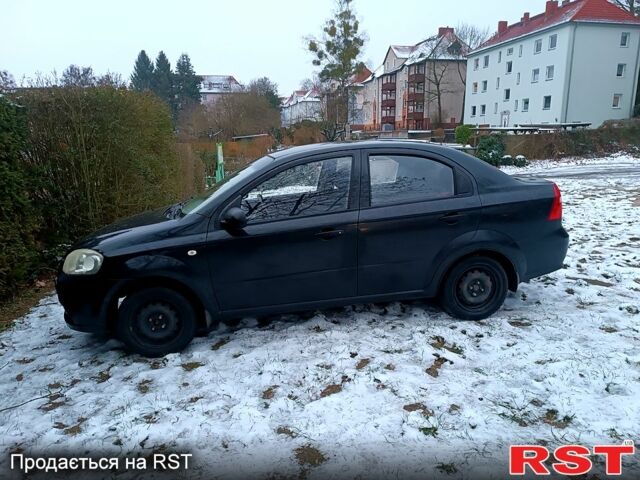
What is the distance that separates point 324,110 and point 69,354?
110ft

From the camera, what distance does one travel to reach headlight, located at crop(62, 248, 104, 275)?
11.6ft

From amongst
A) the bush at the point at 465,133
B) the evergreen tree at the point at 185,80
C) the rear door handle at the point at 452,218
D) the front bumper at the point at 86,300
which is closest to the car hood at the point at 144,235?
the front bumper at the point at 86,300

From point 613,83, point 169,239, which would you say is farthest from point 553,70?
point 169,239

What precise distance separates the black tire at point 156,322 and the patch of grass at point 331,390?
4.30ft

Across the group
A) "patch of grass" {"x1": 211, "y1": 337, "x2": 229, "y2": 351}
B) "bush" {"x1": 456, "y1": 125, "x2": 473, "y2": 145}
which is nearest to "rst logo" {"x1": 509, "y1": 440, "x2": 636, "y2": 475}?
"patch of grass" {"x1": 211, "y1": 337, "x2": 229, "y2": 351}

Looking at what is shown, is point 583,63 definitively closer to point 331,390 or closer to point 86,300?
point 331,390

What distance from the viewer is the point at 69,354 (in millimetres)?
3820

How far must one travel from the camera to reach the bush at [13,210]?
15.3 feet

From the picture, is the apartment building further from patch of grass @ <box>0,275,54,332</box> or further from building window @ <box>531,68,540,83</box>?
patch of grass @ <box>0,275,54,332</box>

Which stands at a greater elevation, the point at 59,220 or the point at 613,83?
the point at 613,83

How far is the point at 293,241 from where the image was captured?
3678 mm

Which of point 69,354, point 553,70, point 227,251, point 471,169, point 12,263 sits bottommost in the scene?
point 69,354

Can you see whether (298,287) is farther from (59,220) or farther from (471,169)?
(59,220)

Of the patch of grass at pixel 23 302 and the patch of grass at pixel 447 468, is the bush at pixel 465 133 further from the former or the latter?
the patch of grass at pixel 447 468
